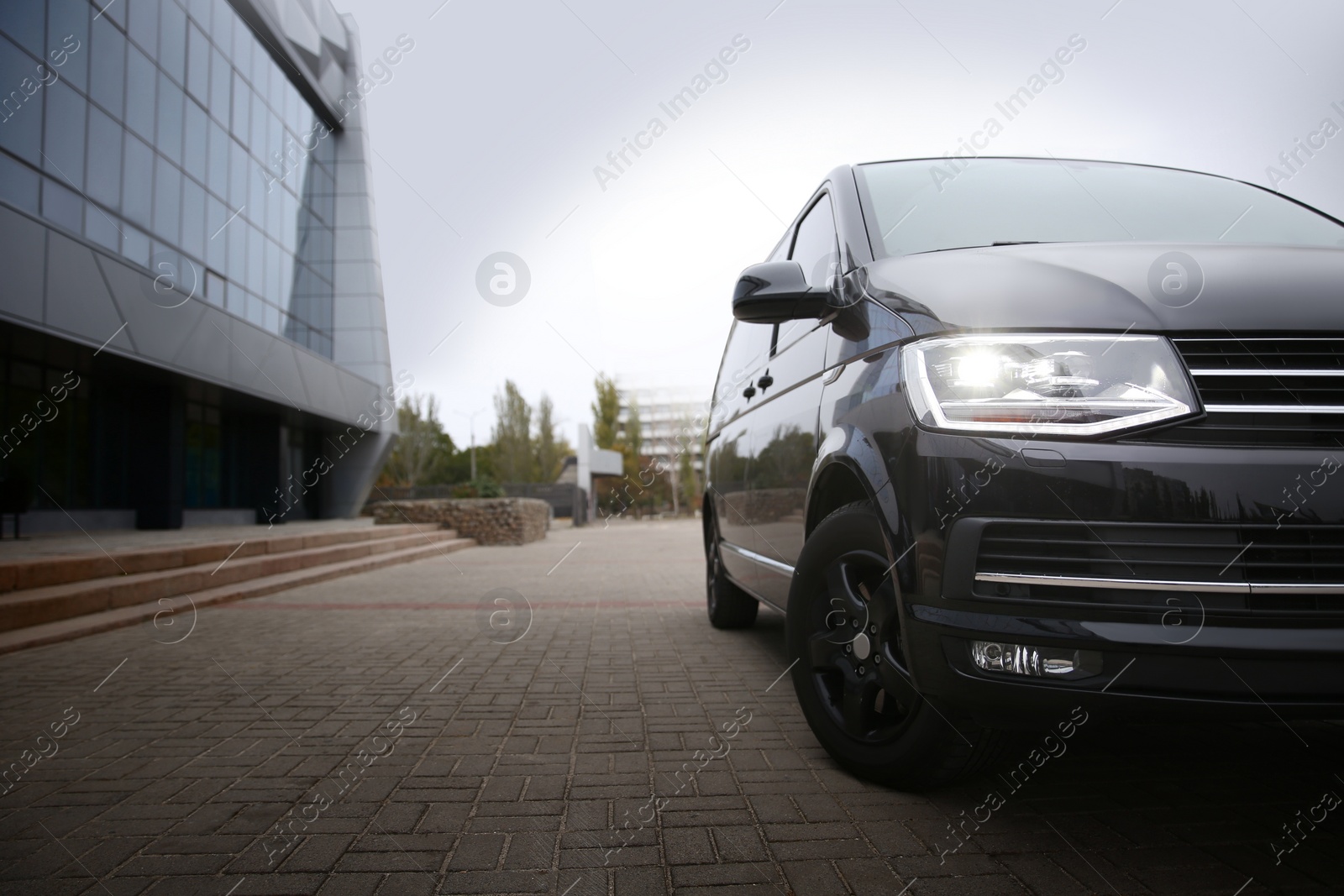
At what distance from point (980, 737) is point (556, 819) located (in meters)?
1.23

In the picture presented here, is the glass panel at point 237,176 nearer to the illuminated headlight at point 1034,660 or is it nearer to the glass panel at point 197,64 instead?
the glass panel at point 197,64

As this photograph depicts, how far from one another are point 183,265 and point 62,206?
166 inches

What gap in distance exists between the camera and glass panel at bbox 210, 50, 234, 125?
1923 cm

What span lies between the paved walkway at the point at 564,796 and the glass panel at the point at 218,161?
1804 cm

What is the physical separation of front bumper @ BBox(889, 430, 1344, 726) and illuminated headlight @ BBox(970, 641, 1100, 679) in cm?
2

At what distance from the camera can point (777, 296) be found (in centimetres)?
287

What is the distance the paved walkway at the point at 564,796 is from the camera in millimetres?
2004

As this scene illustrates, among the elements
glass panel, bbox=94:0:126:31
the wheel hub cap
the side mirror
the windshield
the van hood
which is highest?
glass panel, bbox=94:0:126:31

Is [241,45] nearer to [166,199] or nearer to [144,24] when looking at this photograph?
[144,24]

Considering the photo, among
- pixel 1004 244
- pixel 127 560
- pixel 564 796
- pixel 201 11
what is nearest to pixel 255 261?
pixel 201 11

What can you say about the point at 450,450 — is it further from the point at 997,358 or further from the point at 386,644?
the point at 997,358

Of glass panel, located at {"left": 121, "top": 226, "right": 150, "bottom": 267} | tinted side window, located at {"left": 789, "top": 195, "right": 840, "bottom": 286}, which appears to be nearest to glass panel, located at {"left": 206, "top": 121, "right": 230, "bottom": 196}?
glass panel, located at {"left": 121, "top": 226, "right": 150, "bottom": 267}

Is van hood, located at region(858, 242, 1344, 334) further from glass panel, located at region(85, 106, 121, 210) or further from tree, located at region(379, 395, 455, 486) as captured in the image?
tree, located at region(379, 395, 455, 486)

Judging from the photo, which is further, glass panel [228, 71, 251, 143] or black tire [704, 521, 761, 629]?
glass panel [228, 71, 251, 143]
